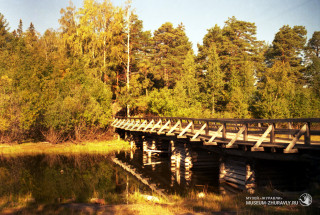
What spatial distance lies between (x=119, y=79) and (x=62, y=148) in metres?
17.2

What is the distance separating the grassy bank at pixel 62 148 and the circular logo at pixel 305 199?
2358 centimetres

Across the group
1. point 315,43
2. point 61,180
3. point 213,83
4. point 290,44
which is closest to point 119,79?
point 213,83

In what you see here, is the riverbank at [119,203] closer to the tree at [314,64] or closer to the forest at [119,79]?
the forest at [119,79]

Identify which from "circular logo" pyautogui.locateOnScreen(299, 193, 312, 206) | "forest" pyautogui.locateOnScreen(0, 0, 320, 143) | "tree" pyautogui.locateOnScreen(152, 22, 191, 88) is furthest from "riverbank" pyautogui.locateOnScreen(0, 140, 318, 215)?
"tree" pyautogui.locateOnScreen(152, 22, 191, 88)

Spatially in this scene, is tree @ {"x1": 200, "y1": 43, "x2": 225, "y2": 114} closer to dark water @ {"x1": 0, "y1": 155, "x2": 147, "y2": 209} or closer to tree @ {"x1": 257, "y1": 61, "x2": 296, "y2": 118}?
tree @ {"x1": 257, "y1": 61, "x2": 296, "y2": 118}

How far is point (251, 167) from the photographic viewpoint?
41.9ft

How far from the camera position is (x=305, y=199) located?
8.93m

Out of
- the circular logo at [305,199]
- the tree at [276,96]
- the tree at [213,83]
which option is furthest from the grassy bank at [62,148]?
the circular logo at [305,199]

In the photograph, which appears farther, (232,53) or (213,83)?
(232,53)

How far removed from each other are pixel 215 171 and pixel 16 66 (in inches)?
1071

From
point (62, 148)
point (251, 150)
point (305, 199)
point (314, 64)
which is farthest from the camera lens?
point (314, 64)

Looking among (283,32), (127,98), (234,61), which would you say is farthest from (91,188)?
(283,32)

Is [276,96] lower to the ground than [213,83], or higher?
lower

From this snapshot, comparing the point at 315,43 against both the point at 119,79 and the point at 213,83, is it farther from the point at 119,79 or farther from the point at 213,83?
the point at 119,79
